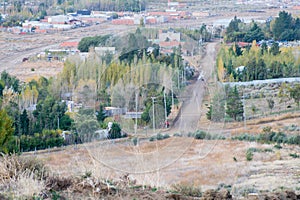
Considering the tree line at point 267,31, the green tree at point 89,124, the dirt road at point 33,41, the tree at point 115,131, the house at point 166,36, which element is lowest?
the dirt road at point 33,41

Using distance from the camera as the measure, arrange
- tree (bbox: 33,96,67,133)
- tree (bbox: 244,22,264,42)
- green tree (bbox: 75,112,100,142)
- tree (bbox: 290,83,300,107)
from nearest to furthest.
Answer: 1. green tree (bbox: 75,112,100,142)
2. tree (bbox: 33,96,67,133)
3. tree (bbox: 290,83,300,107)
4. tree (bbox: 244,22,264,42)

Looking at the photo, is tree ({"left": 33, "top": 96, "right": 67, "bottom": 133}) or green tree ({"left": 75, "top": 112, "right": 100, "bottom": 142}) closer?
green tree ({"left": 75, "top": 112, "right": 100, "bottom": 142})

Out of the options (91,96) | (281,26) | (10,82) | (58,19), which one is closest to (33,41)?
(58,19)

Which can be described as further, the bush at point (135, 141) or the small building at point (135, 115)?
the bush at point (135, 141)

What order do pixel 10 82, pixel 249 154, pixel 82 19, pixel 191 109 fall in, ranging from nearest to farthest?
pixel 191 109 → pixel 249 154 → pixel 10 82 → pixel 82 19

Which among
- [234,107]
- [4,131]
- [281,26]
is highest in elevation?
[4,131]

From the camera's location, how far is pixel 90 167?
3.90 metres

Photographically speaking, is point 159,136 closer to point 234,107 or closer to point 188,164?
point 188,164

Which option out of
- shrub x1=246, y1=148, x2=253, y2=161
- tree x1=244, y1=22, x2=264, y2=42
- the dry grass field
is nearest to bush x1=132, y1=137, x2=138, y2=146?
the dry grass field

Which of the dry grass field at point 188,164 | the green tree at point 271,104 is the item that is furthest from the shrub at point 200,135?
the green tree at point 271,104

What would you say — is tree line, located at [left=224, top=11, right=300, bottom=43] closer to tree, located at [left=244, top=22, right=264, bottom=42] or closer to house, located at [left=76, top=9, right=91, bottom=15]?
tree, located at [left=244, top=22, right=264, bottom=42]

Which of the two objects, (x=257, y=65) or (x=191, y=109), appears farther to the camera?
(x=257, y=65)

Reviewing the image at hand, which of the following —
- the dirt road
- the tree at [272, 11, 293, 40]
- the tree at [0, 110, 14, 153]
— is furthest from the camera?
the tree at [272, 11, 293, 40]

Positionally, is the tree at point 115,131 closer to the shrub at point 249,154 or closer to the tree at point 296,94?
the shrub at point 249,154
